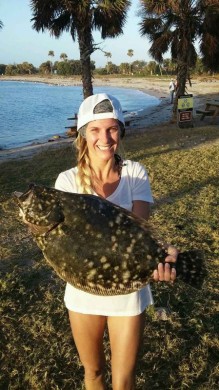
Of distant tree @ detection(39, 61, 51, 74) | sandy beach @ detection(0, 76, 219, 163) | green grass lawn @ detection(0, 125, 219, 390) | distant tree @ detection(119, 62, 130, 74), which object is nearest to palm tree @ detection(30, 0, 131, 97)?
sandy beach @ detection(0, 76, 219, 163)

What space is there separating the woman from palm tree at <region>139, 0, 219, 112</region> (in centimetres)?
1844

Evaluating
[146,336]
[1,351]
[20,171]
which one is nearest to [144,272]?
[146,336]

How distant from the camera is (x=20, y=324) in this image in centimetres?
460

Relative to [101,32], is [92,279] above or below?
below

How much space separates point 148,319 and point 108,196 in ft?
8.28

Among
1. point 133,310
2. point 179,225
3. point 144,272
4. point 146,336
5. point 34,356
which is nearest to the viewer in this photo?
point 144,272

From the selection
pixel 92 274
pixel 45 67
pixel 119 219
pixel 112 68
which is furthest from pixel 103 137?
pixel 45 67

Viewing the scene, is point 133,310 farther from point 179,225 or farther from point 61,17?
point 61,17

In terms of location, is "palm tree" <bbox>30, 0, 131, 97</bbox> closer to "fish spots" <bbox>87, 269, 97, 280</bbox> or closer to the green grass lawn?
the green grass lawn

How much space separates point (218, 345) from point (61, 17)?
17.4m

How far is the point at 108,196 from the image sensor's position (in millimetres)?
2611

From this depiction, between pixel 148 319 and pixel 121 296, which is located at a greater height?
pixel 121 296

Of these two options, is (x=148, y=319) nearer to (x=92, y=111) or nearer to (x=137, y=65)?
(x=92, y=111)

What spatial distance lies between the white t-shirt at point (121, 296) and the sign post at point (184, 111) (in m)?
17.4
